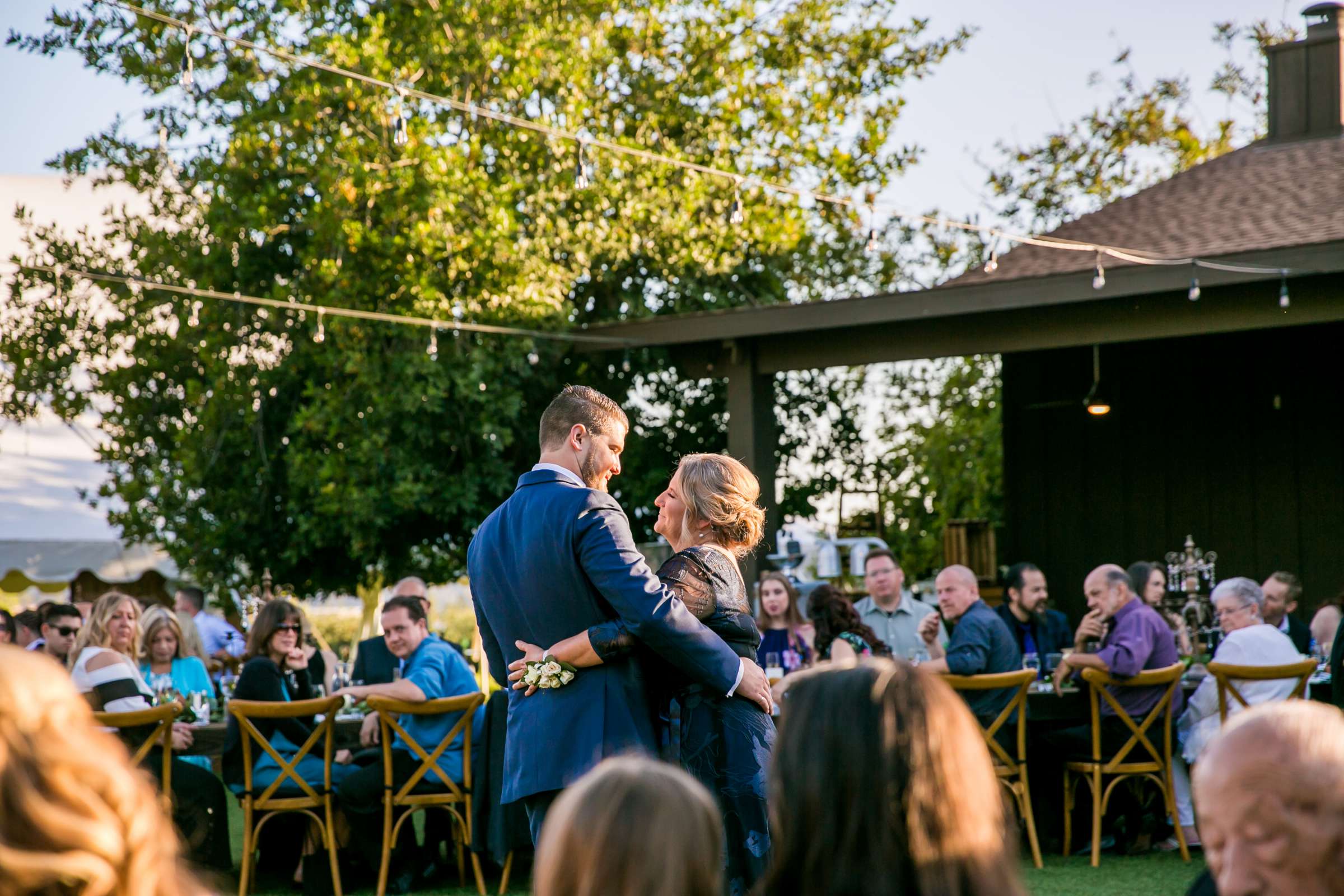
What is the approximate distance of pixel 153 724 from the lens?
7035 mm

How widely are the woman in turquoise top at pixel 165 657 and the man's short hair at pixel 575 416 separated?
190 inches

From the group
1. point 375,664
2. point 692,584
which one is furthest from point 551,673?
point 375,664

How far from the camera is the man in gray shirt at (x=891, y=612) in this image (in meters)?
9.08

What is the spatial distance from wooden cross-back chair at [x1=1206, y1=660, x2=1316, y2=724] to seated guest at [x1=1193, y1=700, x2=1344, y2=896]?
5739 mm

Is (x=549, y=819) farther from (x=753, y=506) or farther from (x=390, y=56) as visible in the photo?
(x=390, y=56)

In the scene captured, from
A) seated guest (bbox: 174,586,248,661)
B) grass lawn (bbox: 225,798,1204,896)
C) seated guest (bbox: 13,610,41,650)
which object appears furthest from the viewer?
seated guest (bbox: 174,586,248,661)

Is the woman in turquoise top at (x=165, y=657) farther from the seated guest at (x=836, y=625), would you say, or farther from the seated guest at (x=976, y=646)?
the seated guest at (x=976, y=646)

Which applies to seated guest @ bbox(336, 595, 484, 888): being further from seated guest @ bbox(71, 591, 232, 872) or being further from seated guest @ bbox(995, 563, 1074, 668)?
seated guest @ bbox(995, 563, 1074, 668)

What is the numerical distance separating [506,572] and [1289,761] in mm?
2502

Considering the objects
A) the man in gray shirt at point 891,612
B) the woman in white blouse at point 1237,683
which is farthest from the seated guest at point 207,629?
the woman in white blouse at point 1237,683

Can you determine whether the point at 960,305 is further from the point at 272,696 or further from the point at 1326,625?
the point at 272,696

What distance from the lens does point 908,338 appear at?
11.7 m

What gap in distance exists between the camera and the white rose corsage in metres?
3.81

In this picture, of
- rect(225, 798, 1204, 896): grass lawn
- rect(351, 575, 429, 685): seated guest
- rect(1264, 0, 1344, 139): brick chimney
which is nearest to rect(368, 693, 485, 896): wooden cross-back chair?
rect(225, 798, 1204, 896): grass lawn
